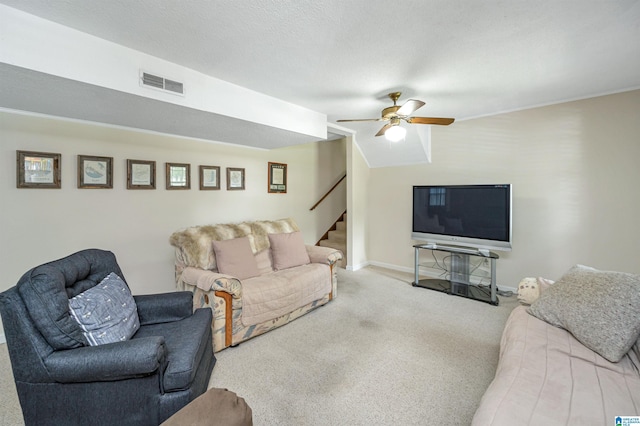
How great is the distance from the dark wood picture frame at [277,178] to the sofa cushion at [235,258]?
151 centimetres

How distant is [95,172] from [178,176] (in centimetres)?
80

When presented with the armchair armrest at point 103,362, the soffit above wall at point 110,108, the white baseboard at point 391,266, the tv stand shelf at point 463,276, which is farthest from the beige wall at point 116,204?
the tv stand shelf at point 463,276

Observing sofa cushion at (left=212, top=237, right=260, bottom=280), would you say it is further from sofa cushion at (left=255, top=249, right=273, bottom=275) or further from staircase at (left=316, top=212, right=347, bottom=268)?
staircase at (left=316, top=212, right=347, bottom=268)

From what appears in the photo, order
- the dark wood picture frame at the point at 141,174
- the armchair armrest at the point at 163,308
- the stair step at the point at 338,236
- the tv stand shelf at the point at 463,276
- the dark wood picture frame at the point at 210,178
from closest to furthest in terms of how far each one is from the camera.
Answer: the armchair armrest at the point at 163,308, the dark wood picture frame at the point at 141,174, the dark wood picture frame at the point at 210,178, the tv stand shelf at the point at 463,276, the stair step at the point at 338,236

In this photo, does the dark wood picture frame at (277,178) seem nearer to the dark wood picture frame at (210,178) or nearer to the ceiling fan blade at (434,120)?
the dark wood picture frame at (210,178)

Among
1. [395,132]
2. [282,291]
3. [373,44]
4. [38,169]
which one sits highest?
[373,44]

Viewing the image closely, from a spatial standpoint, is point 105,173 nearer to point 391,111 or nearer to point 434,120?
point 391,111

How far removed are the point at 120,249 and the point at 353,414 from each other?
2814 mm

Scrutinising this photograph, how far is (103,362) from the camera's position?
1.31 m

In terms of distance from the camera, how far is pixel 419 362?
2.19 meters

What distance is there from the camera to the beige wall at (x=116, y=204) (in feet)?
7.82

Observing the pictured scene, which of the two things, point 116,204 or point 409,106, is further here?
point 116,204

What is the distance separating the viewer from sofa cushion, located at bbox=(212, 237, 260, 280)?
9.38 ft

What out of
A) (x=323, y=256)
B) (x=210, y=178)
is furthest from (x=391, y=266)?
(x=210, y=178)
